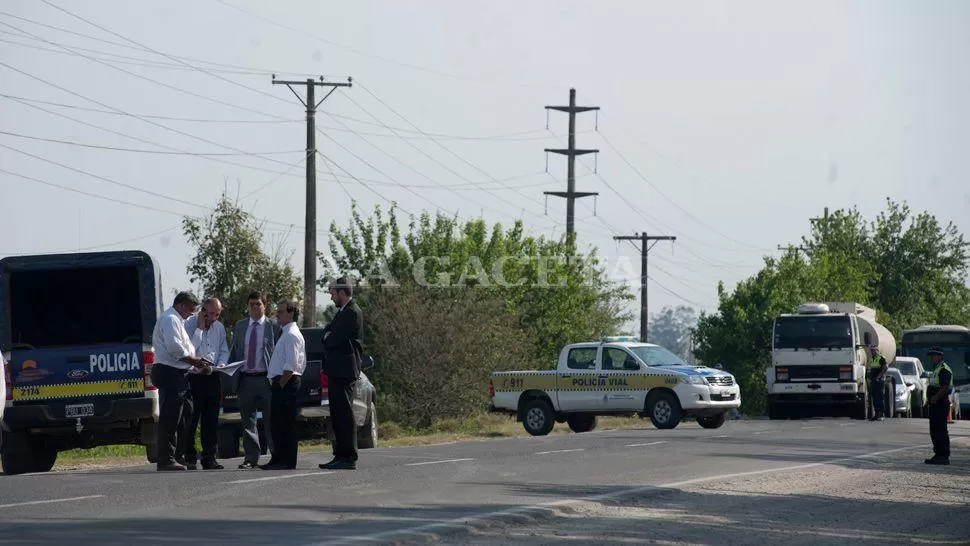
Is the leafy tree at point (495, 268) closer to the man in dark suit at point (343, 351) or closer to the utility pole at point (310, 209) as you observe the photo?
the utility pole at point (310, 209)

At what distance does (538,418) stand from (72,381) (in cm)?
1474

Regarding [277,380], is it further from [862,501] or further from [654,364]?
[654,364]

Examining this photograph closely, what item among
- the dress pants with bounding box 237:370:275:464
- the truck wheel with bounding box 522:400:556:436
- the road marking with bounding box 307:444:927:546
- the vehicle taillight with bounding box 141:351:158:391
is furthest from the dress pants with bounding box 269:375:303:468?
the truck wheel with bounding box 522:400:556:436

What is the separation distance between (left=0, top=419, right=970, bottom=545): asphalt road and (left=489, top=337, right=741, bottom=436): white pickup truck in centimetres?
772

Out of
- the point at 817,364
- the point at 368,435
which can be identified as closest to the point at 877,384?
the point at 817,364

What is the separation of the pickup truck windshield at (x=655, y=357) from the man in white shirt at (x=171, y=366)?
1633 centimetres

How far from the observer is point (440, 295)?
46.7m

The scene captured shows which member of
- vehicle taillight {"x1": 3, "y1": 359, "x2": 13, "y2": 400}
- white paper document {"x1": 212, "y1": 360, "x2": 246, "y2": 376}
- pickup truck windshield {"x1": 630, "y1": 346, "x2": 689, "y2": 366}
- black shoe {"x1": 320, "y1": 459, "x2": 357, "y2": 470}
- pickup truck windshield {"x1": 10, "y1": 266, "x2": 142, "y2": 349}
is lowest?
black shoe {"x1": 320, "y1": 459, "x2": 357, "y2": 470}

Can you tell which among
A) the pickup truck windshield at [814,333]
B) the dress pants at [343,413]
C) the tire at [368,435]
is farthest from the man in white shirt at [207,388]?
the pickup truck windshield at [814,333]

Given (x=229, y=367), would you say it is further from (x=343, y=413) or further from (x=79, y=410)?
(x=79, y=410)

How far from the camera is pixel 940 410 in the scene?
829 inches

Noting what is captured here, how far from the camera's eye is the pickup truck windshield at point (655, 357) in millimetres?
31828

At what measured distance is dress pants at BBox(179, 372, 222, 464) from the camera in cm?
1697

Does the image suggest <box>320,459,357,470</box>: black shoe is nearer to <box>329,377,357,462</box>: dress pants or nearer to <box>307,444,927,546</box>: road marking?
<box>329,377,357,462</box>: dress pants
